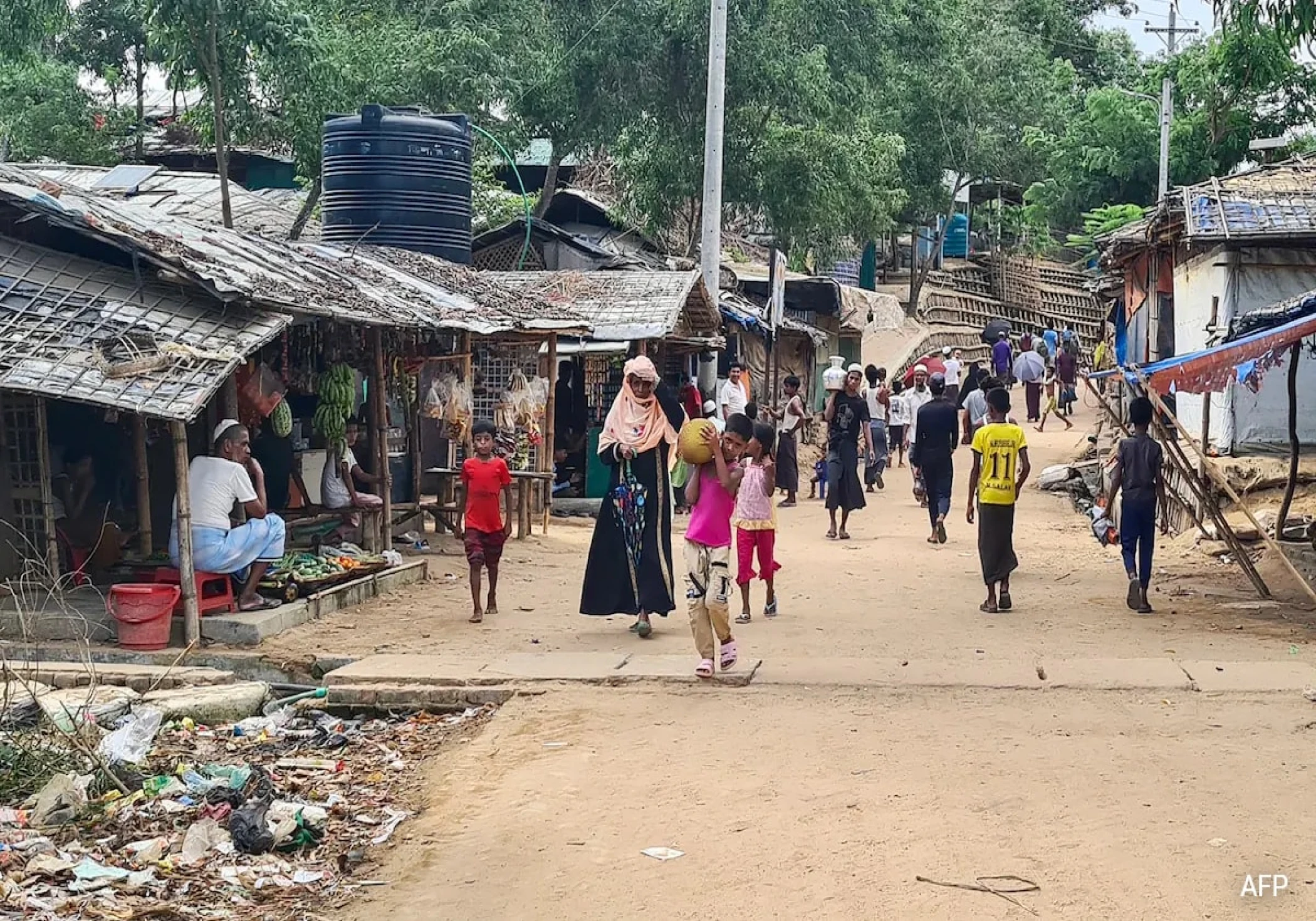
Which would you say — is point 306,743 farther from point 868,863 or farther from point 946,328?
point 946,328

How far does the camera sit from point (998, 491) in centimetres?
1069

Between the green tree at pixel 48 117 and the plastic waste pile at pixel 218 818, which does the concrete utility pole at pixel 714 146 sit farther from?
the green tree at pixel 48 117

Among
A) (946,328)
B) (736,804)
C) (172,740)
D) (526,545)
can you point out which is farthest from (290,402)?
(946,328)

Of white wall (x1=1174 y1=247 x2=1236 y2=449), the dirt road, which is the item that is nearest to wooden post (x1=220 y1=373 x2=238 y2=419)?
the dirt road

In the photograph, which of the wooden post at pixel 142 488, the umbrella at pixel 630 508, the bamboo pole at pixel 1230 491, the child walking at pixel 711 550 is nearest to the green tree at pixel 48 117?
the wooden post at pixel 142 488

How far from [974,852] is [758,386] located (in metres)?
23.1

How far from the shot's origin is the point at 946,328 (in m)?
39.4

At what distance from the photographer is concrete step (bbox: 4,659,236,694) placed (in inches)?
345

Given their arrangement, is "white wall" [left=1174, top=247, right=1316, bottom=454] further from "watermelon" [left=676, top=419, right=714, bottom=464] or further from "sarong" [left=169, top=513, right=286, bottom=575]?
"sarong" [left=169, top=513, right=286, bottom=575]

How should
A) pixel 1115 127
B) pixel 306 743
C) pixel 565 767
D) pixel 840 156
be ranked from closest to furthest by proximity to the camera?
1. pixel 565 767
2. pixel 306 743
3. pixel 840 156
4. pixel 1115 127

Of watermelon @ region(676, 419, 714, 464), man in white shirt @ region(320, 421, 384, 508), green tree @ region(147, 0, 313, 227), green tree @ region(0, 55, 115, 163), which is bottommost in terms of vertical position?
man in white shirt @ region(320, 421, 384, 508)

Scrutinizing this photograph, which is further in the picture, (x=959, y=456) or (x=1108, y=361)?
(x=1108, y=361)

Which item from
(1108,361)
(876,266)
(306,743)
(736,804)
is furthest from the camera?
→ (876,266)

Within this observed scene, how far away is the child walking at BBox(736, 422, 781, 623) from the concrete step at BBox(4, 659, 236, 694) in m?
3.70
